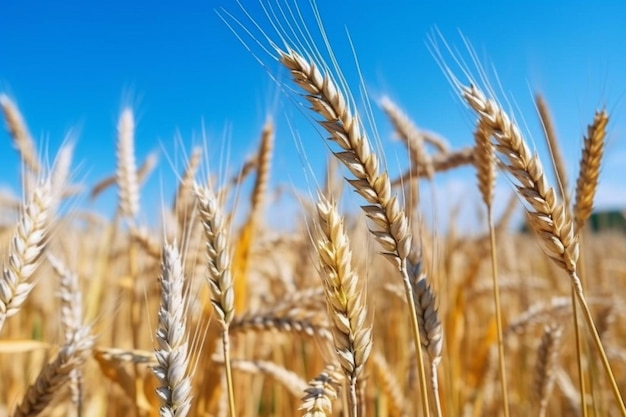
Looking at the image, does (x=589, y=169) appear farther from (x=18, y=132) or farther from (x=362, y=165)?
(x=18, y=132)

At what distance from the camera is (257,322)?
1.30m

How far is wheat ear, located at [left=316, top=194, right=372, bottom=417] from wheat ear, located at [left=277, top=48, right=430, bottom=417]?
2.3 inches

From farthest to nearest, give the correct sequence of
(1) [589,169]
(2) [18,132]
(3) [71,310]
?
(2) [18,132] < (3) [71,310] < (1) [589,169]

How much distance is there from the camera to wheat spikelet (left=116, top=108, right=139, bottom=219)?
1.73m

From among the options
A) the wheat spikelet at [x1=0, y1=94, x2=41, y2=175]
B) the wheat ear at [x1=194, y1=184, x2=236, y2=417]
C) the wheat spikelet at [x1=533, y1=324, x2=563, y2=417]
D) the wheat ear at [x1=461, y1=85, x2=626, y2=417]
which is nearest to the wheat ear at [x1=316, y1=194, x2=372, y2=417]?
the wheat ear at [x1=194, y1=184, x2=236, y2=417]

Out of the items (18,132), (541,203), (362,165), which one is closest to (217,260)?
(362,165)

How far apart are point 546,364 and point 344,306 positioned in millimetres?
835

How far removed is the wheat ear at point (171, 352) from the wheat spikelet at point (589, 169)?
2.49ft

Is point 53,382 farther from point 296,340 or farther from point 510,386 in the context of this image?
point 510,386

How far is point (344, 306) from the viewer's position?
2.57ft

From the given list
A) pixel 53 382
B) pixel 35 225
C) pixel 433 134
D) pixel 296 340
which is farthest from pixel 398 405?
pixel 433 134

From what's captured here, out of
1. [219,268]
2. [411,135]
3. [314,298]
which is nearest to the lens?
[219,268]

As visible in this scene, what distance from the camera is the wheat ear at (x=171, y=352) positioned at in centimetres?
A: 76

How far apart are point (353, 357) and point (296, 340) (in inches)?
50.1
